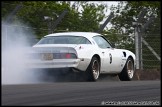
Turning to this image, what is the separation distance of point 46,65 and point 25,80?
30.0 inches

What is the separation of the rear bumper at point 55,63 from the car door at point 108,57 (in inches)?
37.2

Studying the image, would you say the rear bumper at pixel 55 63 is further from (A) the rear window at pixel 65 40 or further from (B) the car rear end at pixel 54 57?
(A) the rear window at pixel 65 40

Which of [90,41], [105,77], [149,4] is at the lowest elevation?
[105,77]

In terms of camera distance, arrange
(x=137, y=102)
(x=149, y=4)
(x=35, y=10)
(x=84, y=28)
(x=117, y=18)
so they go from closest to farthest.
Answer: (x=137, y=102) < (x=35, y=10) < (x=84, y=28) < (x=117, y=18) < (x=149, y=4)

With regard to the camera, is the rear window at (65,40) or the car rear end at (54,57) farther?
the rear window at (65,40)

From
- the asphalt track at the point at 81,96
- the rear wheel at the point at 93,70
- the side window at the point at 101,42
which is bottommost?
the asphalt track at the point at 81,96

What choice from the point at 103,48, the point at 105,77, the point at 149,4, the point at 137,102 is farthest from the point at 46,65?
the point at 149,4

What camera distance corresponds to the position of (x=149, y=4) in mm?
30375

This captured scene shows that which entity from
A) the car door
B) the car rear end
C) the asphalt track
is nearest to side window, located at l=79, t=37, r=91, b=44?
the car door

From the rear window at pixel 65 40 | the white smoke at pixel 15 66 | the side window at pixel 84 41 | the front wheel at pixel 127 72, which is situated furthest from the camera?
the front wheel at pixel 127 72

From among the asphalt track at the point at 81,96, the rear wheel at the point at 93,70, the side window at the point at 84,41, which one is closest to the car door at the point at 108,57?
the rear wheel at the point at 93,70

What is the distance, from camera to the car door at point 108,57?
13214 millimetres

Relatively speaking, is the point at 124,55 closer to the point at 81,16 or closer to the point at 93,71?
the point at 93,71

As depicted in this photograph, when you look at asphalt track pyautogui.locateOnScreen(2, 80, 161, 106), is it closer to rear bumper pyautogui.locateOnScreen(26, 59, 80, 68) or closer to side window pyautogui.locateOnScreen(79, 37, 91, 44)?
rear bumper pyautogui.locateOnScreen(26, 59, 80, 68)
